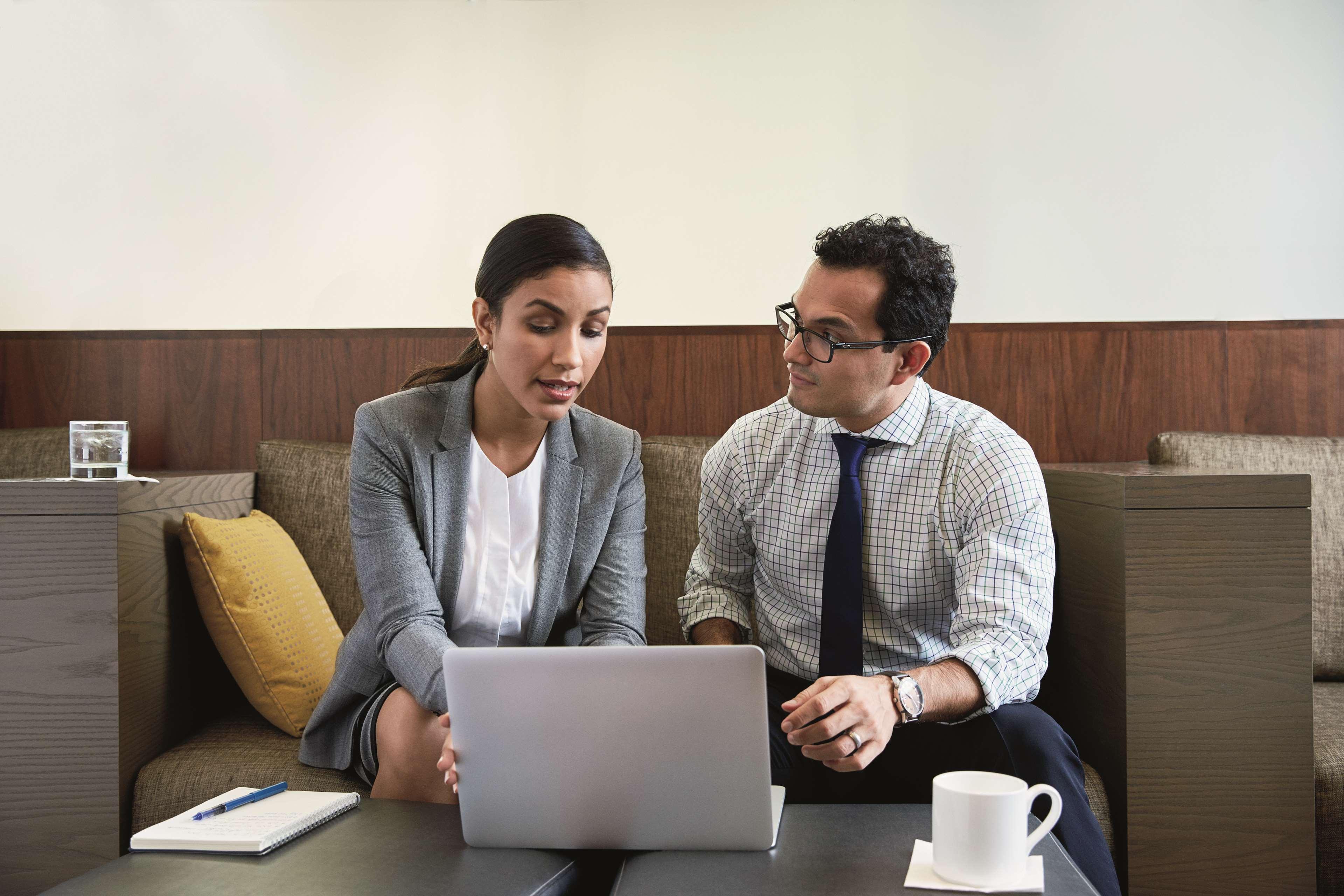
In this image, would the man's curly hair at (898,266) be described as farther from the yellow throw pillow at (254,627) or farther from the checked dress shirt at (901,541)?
the yellow throw pillow at (254,627)

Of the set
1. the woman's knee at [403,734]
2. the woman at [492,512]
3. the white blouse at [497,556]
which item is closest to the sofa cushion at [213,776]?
the woman at [492,512]

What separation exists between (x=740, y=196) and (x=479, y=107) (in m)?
0.67

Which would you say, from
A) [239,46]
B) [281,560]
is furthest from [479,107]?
[281,560]

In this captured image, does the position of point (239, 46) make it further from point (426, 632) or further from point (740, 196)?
point (426, 632)

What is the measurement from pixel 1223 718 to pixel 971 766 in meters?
0.46

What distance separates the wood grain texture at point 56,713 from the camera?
61.3 inches

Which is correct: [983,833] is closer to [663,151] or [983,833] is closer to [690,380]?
[690,380]

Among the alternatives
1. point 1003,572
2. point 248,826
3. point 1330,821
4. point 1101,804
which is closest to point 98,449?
point 248,826

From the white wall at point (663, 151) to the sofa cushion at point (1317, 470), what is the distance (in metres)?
0.37

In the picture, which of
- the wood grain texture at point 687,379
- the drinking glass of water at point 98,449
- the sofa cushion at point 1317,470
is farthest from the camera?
the wood grain texture at point 687,379

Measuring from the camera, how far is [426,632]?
4.55ft

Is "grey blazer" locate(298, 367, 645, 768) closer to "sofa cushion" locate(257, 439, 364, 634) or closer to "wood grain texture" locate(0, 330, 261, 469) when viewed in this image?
"sofa cushion" locate(257, 439, 364, 634)

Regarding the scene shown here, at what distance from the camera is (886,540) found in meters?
1.55

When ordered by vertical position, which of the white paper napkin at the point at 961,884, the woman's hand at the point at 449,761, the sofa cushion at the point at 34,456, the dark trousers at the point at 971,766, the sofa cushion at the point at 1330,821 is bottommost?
the sofa cushion at the point at 1330,821
